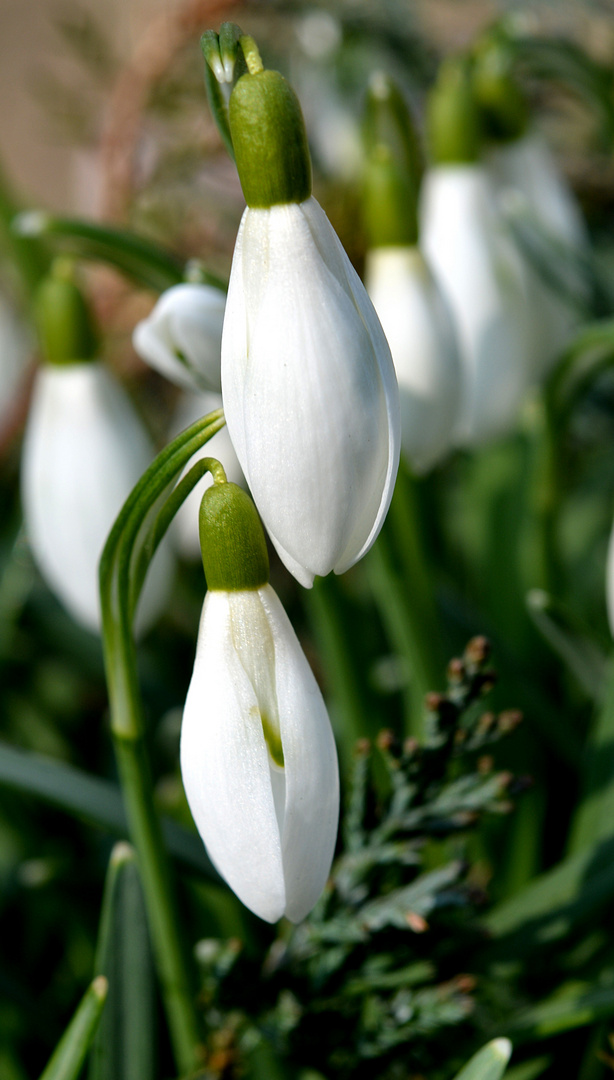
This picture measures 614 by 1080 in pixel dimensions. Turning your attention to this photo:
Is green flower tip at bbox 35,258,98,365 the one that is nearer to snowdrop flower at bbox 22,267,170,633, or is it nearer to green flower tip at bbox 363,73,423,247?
snowdrop flower at bbox 22,267,170,633

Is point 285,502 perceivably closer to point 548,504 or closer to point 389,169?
point 389,169

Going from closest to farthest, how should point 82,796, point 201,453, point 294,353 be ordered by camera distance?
point 294,353 < point 82,796 < point 201,453

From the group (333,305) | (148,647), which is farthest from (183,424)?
(333,305)

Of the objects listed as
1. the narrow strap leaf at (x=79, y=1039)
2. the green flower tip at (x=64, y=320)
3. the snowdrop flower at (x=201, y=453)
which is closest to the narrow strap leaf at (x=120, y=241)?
the green flower tip at (x=64, y=320)

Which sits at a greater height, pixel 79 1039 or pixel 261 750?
pixel 261 750

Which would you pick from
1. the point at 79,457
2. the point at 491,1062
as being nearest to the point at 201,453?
the point at 79,457

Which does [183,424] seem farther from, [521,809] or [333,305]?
[333,305]
